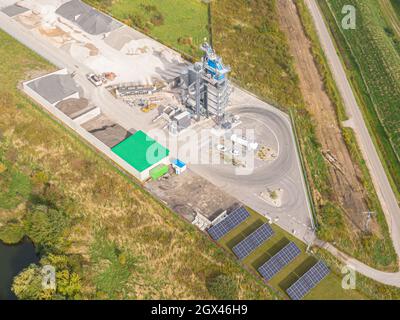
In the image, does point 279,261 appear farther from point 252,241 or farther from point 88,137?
point 88,137

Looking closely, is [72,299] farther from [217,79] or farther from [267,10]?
[267,10]

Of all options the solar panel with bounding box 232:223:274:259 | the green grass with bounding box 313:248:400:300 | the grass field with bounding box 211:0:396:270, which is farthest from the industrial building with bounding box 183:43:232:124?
the green grass with bounding box 313:248:400:300

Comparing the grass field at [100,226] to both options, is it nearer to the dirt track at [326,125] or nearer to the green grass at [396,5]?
the dirt track at [326,125]

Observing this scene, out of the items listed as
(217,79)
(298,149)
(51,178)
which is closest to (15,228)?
(51,178)

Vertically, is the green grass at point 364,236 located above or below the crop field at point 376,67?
below

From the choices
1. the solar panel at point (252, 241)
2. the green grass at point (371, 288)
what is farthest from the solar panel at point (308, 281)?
the solar panel at point (252, 241)
